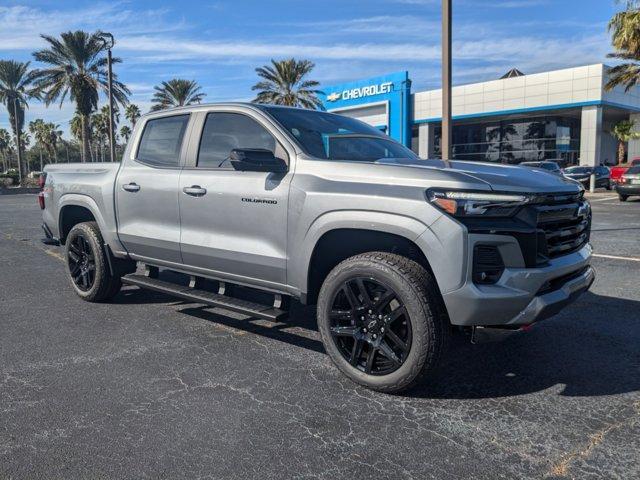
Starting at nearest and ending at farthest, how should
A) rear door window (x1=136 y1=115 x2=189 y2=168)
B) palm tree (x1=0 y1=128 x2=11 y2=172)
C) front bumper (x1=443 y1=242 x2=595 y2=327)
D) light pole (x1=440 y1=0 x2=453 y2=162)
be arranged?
front bumper (x1=443 y1=242 x2=595 y2=327) < rear door window (x1=136 y1=115 x2=189 y2=168) < light pole (x1=440 y1=0 x2=453 y2=162) < palm tree (x1=0 y1=128 x2=11 y2=172)

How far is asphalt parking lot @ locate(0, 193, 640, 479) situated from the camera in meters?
2.69

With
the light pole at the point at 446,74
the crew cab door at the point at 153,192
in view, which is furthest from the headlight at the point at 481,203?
the light pole at the point at 446,74

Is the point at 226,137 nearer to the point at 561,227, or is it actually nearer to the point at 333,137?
the point at 333,137

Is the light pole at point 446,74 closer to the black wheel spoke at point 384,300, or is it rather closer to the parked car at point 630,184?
the black wheel spoke at point 384,300

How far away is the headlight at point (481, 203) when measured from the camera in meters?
3.14

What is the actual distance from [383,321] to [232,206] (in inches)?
59.3

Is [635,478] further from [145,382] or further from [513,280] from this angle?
[145,382]

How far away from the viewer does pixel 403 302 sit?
3.31 metres

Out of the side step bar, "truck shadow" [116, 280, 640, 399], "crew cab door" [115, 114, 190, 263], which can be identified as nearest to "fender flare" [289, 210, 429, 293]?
the side step bar

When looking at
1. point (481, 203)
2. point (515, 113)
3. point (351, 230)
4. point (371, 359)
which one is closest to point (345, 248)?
point (351, 230)

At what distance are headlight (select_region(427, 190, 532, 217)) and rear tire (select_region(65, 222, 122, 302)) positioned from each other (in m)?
3.74

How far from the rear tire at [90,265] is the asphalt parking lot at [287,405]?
17.3 inches

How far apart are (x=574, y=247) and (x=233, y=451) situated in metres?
2.53

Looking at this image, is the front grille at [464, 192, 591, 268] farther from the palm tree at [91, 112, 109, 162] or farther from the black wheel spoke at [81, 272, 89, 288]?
the palm tree at [91, 112, 109, 162]
